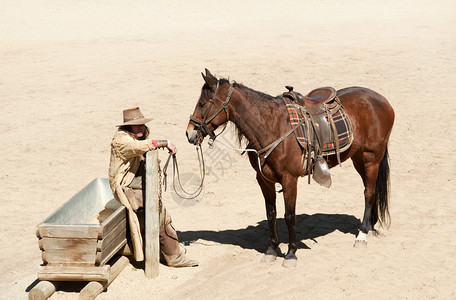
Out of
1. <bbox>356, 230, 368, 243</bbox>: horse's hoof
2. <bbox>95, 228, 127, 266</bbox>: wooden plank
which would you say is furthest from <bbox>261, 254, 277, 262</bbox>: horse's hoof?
<bbox>95, 228, 127, 266</bbox>: wooden plank

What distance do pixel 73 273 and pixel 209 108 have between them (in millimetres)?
2283

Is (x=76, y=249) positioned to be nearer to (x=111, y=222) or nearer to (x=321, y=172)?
(x=111, y=222)

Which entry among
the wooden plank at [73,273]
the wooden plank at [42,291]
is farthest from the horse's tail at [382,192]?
the wooden plank at [42,291]

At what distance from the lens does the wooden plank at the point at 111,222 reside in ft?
20.1

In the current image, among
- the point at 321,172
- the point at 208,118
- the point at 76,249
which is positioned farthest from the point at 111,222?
the point at 321,172

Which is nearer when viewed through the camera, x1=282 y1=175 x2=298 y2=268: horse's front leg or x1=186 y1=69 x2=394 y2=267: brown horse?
x1=186 y1=69 x2=394 y2=267: brown horse

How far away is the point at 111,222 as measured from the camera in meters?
6.35

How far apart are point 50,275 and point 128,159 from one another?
58.6 inches

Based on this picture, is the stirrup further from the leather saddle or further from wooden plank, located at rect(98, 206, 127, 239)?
wooden plank, located at rect(98, 206, 127, 239)

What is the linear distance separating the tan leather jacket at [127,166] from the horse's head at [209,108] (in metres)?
0.53

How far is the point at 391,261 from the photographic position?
705 cm

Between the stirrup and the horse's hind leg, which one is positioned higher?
the stirrup

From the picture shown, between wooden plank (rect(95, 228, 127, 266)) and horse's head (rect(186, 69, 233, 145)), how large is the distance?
137cm

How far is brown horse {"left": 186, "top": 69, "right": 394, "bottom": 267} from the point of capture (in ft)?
21.6
